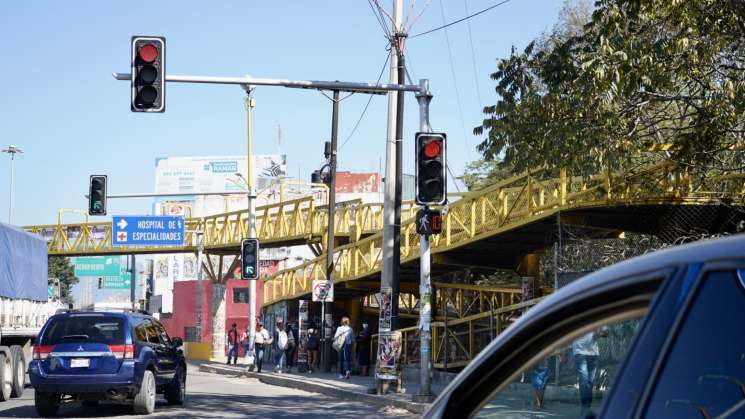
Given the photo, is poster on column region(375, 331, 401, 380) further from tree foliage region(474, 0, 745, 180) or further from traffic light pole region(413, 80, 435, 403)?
tree foliage region(474, 0, 745, 180)

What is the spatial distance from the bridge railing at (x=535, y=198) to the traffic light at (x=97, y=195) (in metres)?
7.36

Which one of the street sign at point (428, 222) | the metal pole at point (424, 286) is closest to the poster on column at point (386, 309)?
the metal pole at point (424, 286)

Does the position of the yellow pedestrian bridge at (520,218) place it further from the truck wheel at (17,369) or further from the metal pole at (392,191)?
the truck wheel at (17,369)

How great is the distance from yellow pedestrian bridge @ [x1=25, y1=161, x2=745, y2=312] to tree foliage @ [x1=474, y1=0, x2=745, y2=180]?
1564 mm

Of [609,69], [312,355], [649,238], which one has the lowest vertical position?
[312,355]

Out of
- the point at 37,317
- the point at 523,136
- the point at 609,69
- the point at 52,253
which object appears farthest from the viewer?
the point at 52,253

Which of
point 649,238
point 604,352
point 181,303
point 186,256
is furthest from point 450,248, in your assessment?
point 186,256

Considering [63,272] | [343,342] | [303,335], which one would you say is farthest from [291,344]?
[63,272]

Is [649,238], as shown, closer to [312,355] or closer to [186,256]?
[312,355]

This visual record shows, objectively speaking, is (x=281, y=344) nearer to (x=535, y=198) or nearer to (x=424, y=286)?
(x=535, y=198)

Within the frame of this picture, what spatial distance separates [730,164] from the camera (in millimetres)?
17516

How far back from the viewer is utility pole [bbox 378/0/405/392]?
2206 centimetres

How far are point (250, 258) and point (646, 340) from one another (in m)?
31.5

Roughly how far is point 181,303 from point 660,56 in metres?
Result: 54.5
